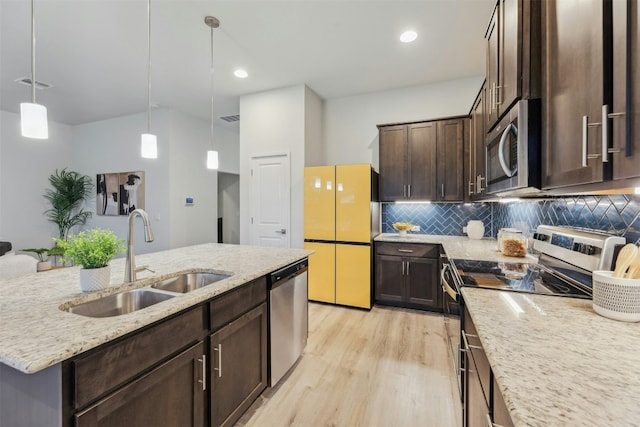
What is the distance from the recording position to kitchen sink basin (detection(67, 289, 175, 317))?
1.31 m

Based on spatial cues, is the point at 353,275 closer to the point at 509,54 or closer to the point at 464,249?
the point at 464,249

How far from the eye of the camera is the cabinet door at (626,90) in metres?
0.72

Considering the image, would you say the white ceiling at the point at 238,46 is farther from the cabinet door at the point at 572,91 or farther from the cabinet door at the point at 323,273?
the cabinet door at the point at 323,273

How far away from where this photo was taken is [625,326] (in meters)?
0.95

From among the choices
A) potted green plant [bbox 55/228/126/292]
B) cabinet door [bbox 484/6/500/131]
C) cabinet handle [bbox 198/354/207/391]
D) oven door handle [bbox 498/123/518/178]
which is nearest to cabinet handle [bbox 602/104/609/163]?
oven door handle [bbox 498/123/518/178]

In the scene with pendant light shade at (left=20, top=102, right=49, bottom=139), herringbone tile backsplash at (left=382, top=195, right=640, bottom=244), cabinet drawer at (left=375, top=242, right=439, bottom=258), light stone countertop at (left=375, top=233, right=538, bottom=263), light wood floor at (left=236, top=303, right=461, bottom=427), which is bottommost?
light wood floor at (left=236, top=303, right=461, bottom=427)

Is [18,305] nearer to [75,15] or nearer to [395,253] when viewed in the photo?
[75,15]

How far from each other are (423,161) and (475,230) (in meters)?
1.12

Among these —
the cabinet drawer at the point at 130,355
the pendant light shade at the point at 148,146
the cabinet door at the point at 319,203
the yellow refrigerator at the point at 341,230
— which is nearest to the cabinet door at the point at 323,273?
the yellow refrigerator at the point at 341,230

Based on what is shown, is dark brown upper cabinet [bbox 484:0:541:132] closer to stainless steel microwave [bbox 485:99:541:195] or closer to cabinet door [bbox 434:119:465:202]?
stainless steel microwave [bbox 485:99:541:195]

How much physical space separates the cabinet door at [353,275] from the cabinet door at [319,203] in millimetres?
322

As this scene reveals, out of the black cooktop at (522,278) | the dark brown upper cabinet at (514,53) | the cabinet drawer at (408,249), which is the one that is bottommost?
the cabinet drawer at (408,249)

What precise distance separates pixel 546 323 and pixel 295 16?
9.67 ft

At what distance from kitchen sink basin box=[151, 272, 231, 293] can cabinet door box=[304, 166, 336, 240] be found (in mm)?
2128
